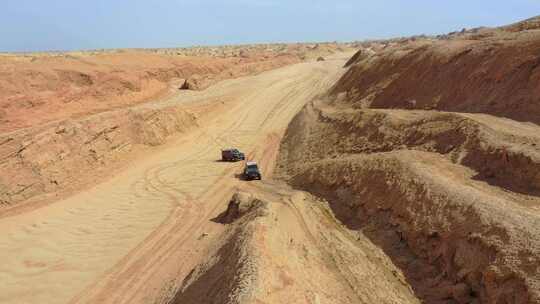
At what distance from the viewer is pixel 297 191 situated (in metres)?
21.8

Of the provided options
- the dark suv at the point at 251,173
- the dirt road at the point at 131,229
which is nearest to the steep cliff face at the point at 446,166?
the dark suv at the point at 251,173

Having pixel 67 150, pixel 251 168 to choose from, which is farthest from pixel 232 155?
pixel 67 150

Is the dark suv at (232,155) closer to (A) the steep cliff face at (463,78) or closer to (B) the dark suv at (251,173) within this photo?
(B) the dark suv at (251,173)

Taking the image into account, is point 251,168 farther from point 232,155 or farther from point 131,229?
point 131,229

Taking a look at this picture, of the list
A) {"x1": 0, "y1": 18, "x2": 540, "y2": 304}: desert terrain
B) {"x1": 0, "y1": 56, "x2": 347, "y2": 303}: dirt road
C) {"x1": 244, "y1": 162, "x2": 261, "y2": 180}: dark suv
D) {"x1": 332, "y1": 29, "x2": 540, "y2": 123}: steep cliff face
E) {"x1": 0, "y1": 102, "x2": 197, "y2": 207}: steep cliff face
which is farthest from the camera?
{"x1": 244, "y1": 162, "x2": 261, "y2": 180}: dark suv

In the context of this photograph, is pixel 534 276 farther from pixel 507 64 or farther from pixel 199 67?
pixel 199 67

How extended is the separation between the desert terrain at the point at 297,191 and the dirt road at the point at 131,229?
98 mm

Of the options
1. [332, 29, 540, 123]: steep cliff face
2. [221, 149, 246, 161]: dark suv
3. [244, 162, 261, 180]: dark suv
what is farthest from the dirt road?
[332, 29, 540, 123]: steep cliff face

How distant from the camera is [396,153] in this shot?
20.1 metres

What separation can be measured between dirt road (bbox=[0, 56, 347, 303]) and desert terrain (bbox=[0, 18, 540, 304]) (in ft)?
0.32

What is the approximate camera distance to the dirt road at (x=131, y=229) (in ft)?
55.5

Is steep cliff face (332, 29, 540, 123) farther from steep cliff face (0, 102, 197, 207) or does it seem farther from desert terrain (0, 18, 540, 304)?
steep cliff face (0, 102, 197, 207)

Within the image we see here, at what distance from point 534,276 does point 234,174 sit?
1963cm

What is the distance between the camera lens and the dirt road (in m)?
16.9
